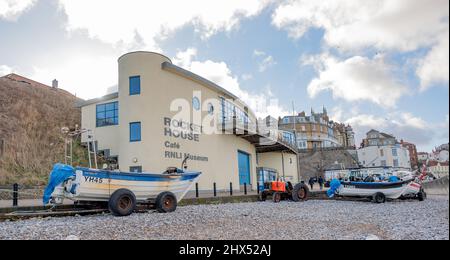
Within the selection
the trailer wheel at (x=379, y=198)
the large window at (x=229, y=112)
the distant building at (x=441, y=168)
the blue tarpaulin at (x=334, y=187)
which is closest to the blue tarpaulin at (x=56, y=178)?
the distant building at (x=441, y=168)

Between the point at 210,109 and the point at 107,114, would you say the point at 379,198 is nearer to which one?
the point at 210,109

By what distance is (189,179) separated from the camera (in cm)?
1329

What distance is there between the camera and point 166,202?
1198 cm

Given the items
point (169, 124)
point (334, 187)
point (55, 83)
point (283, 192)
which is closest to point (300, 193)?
point (283, 192)

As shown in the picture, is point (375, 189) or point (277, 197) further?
point (375, 189)

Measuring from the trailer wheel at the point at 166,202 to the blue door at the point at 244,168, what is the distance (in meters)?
13.4

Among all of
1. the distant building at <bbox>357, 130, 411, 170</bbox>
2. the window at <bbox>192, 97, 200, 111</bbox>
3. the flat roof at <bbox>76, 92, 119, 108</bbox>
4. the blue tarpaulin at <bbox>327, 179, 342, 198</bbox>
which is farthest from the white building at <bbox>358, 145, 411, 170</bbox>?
the flat roof at <bbox>76, 92, 119, 108</bbox>

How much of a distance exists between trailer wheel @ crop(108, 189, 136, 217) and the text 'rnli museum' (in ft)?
22.0

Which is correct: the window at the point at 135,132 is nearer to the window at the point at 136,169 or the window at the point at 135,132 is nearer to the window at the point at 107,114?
the window at the point at 136,169

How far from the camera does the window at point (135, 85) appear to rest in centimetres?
1805

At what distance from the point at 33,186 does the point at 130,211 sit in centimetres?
1075

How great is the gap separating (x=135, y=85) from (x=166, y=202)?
335 inches

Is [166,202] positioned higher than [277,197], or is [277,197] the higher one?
[166,202]
